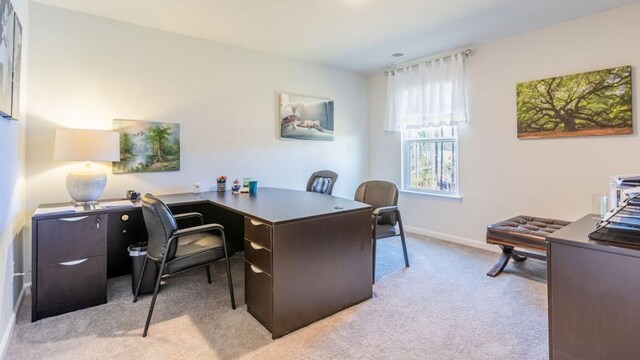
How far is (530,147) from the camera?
11.1 feet

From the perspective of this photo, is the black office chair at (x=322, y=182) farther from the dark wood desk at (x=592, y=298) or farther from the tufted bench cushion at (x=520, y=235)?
the dark wood desk at (x=592, y=298)

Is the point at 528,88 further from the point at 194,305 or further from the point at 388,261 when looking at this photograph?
the point at 194,305

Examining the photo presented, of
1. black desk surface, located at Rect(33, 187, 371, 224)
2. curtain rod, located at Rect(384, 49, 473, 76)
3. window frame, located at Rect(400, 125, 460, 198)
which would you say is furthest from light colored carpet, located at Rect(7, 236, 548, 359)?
curtain rod, located at Rect(384, 49, 473, 76)

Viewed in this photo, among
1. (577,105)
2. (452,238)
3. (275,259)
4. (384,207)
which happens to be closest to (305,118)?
(384,207)

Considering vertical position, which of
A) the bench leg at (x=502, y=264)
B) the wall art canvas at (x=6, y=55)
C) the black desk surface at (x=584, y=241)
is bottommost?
the bench leg at (x=502, y=264)

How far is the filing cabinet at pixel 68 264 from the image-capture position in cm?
218

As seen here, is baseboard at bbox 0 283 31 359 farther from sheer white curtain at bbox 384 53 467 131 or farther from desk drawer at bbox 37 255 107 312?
sheer white curtain at bbox 384 53 467 131

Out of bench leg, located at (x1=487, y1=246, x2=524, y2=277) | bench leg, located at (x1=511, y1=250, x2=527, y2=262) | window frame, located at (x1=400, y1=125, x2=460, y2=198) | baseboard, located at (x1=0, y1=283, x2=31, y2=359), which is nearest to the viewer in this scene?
baseboard, located at (x1=0, y1=283, x2=31, y2=359)

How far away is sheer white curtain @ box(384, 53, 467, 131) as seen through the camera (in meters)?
3.82

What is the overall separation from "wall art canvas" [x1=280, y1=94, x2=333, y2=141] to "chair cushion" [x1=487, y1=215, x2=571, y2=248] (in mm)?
2539

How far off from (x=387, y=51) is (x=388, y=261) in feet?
8.50

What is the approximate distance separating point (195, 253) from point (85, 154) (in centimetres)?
127

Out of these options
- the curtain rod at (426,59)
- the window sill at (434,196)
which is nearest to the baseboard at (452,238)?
the window sill at (434,196)

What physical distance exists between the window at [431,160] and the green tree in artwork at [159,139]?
3192mm
